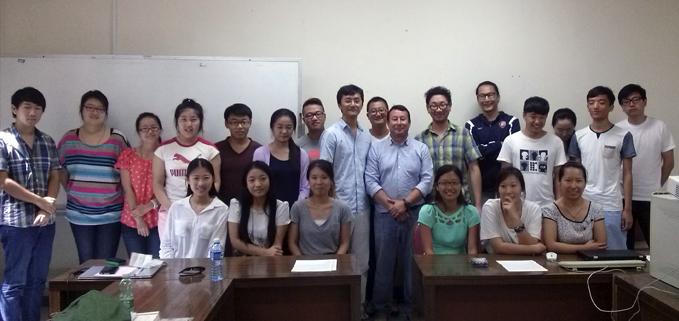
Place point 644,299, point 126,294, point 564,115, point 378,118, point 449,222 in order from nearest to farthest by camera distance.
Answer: point 126,294
point 644,299
point 449,222
point 378,118
point 564,115

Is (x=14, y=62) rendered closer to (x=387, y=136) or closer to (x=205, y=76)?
(x=205, y=76)

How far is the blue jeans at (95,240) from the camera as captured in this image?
310cm

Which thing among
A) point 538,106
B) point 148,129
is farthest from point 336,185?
point 538,106

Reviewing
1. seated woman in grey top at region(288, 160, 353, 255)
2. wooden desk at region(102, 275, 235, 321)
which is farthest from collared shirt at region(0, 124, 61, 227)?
seated woman in grey top at region(288, 160, 353, 255)

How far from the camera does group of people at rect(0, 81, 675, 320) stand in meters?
2.68

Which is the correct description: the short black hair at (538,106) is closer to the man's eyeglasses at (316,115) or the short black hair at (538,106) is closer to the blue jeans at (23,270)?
the man's eyeglasses at (316,115)

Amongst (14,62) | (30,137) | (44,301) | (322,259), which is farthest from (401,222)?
(14,62)

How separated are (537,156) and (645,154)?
913 mm

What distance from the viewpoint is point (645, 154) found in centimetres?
337

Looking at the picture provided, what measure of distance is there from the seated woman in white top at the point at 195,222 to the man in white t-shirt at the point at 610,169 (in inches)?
100

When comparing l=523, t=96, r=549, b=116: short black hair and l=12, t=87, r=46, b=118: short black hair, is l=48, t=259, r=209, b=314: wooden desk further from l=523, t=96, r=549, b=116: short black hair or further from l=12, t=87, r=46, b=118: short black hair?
l=523, t=96, r=549, b=116: short black hair

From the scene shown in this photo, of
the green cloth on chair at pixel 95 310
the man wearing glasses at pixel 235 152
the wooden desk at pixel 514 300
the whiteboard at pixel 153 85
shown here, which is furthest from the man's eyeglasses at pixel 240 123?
the green cloth on chair at pixel 95 310

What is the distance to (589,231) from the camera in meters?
2.57

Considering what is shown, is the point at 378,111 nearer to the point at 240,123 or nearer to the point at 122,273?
the point at 240,123
